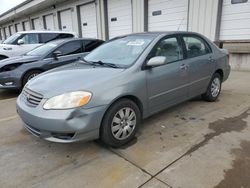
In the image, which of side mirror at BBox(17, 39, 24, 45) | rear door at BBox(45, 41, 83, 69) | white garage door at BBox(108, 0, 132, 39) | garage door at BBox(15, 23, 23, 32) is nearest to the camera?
rear door at BBox(45, 41, 83, 69)

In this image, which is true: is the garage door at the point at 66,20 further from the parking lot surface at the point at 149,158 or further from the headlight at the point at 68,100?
the headlight at the point at 68,100

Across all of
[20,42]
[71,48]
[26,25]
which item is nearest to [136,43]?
[71,48]

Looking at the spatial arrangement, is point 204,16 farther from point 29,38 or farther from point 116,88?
point 116,88

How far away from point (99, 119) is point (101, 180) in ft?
2.26

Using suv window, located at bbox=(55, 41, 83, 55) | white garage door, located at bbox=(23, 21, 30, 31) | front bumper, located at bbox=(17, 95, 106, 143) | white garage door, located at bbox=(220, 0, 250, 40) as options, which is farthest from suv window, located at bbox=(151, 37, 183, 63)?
white garage door, located at bbox=(23, 21, 30, 31)

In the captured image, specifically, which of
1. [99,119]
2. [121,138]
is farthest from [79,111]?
[121,138]

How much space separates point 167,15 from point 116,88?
847 cm

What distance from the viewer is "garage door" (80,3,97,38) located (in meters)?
14.6

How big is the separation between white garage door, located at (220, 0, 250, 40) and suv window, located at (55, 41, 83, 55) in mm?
5466

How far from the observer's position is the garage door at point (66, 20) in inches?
664

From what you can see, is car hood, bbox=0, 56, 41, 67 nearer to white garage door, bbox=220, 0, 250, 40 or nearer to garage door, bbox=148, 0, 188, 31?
garage door, bbox=148, 0, 188, 31

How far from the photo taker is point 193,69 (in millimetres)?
4098

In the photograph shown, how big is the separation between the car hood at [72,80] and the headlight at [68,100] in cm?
6

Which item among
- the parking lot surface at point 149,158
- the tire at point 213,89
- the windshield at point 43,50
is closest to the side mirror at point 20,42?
the windshield at point 43,50
